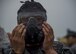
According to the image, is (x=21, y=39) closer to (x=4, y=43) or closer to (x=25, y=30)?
(x=25, y=30)

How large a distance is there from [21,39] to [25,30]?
74mm

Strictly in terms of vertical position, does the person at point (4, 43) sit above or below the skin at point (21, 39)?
below

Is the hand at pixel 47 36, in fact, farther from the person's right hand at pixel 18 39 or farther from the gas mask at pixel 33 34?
the person's right hand at pixel 18 39

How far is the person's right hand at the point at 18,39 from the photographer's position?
3.19 m

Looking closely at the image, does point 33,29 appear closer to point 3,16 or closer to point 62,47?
point 62,47

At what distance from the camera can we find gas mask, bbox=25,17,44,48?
123 inches

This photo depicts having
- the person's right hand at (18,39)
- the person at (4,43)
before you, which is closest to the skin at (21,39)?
the person's right hand at (18,39)

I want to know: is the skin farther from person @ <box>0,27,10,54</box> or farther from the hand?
person @ <box>0,27,10,54</box>

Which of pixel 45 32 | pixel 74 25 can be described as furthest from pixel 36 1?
pixel 74 25

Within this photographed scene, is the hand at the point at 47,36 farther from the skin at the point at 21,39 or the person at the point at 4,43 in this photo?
the person at the point at 4,43

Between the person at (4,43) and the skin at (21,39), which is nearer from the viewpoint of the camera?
the skin at (21,39)

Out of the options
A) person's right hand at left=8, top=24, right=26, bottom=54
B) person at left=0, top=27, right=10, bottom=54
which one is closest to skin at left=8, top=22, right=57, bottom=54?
person's right hand at left=8, top=24, right=26, bottom=54

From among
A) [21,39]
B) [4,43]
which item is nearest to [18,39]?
[21,39]

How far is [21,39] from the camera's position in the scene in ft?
10.5
